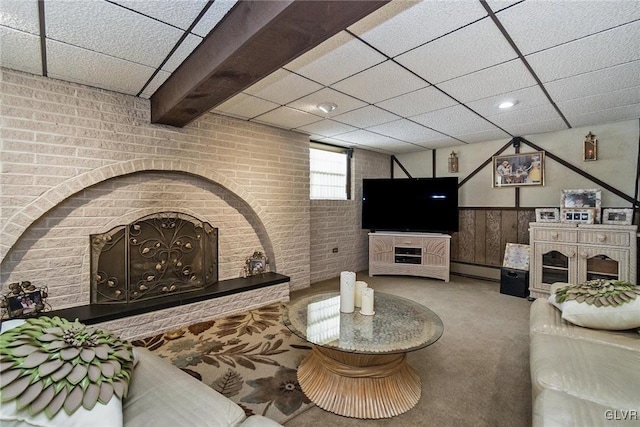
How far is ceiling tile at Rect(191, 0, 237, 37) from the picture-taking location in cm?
158

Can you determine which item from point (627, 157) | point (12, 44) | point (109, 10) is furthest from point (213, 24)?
point (627, 157)

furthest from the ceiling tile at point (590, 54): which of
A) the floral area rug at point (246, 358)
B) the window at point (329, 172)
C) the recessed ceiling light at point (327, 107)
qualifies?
the window at point (329, 172)

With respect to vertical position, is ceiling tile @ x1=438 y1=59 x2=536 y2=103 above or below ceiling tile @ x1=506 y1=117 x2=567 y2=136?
below

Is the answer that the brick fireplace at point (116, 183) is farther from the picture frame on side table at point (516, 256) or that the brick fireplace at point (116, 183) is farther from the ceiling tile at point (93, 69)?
the picture frame on side table at point (516, 256)

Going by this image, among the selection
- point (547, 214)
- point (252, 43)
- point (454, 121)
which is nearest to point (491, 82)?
point (454, 121)

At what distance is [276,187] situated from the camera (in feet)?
12.8

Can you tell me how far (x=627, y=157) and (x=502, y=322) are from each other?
8.72ft

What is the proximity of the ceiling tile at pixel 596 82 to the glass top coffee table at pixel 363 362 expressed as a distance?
7.57 ft

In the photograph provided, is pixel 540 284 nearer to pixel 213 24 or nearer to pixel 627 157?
pixel 627 157

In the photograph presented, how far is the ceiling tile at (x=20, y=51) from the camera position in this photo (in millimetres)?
1790

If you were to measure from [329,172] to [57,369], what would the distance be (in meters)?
4.43

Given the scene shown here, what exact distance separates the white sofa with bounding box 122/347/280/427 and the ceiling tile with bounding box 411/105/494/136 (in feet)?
10.7

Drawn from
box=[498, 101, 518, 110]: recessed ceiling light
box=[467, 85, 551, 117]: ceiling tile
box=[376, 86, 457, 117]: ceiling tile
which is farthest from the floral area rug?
box=[498, 101, 518, 110]: recessed ceiling light

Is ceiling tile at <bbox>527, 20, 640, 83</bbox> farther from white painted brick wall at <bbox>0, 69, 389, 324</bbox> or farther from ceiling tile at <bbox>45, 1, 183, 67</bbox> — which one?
white painted brick wall at <bbox>0, 69, 389, 324</bbox>
